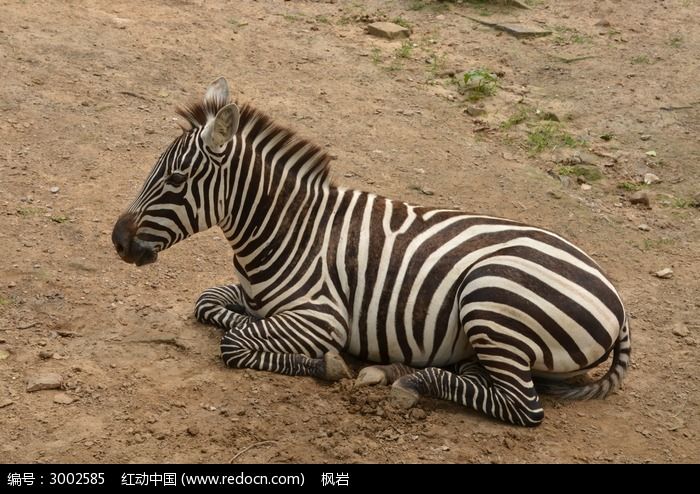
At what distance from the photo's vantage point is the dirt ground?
5.45 metres

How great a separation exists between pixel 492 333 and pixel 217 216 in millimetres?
2015

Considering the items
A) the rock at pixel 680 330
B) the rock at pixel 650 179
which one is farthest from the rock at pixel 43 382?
the rock at pixel 650 179

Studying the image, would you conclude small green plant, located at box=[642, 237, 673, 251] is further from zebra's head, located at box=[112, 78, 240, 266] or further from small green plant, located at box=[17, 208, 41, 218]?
small green plant, located at box=[17, 208, 41, 218]

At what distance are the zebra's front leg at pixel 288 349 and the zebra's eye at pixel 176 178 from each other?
3.56 ft

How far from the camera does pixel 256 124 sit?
6.06 meters

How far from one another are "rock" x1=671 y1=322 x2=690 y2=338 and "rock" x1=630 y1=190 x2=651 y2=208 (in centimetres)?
222

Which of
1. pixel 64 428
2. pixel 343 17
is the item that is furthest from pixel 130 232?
pixel 343 17

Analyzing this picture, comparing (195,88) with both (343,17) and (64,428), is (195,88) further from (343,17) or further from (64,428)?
(64,428)

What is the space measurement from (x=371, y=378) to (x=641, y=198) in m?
4.42

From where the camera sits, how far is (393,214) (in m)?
6.15

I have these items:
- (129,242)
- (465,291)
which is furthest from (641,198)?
(129,242)

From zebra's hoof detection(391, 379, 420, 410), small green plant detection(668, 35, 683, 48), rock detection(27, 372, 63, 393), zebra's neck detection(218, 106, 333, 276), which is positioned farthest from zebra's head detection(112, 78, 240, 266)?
small green plant detection(668, 35, 683, 48)

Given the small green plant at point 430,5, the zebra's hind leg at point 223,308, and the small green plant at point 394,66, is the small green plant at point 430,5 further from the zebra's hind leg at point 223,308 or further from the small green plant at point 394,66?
the zebra's hind leg at point 223,308

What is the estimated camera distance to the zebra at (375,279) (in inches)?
217
